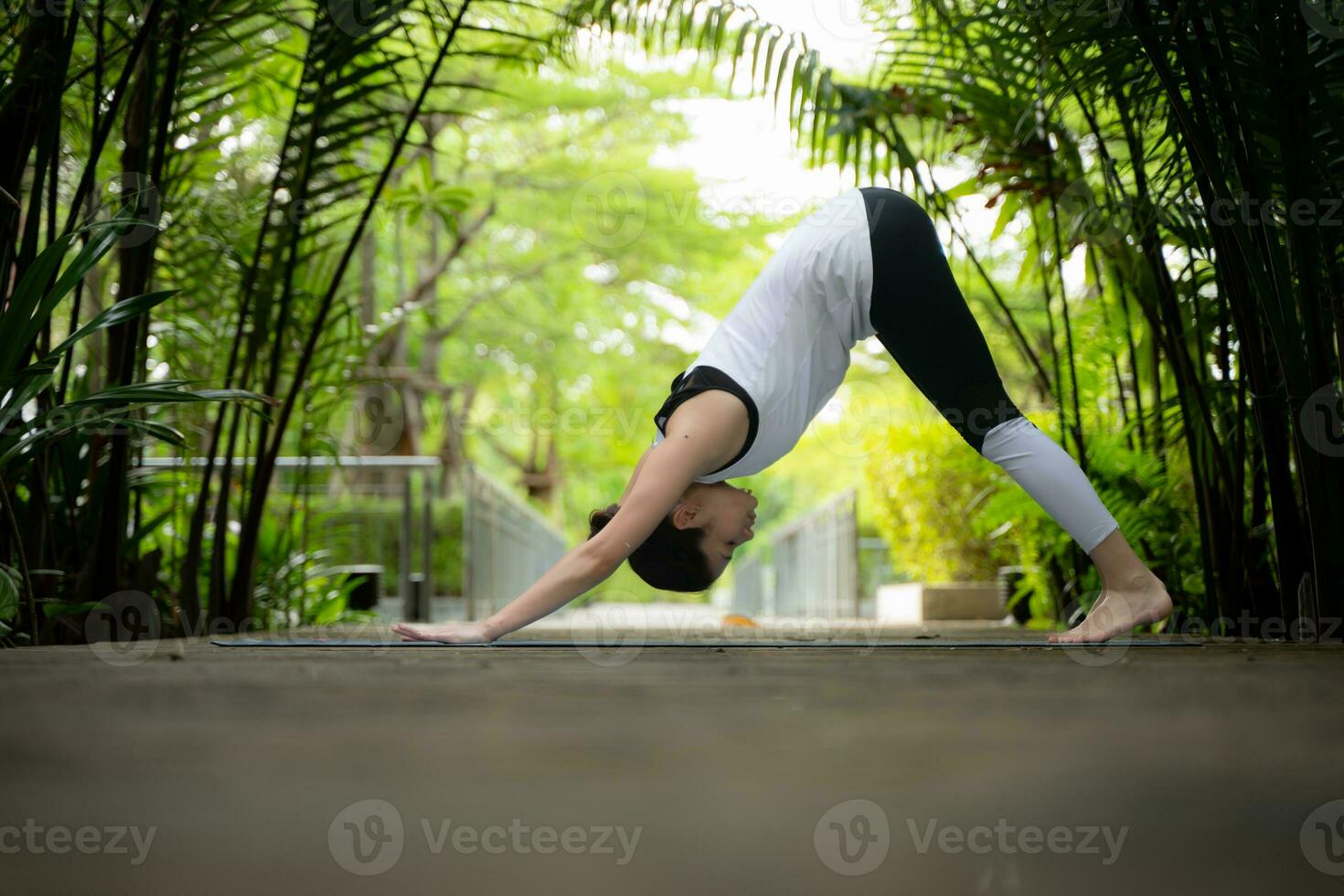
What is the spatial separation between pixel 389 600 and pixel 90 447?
14.4ft

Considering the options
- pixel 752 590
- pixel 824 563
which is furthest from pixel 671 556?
pixel 752 590

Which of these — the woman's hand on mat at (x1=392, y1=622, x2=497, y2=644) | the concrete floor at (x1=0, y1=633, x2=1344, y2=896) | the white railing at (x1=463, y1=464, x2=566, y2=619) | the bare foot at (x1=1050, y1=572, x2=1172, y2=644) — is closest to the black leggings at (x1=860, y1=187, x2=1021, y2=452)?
the bare foot at (x1=1050, y1=572, x2=1172, y2=644)

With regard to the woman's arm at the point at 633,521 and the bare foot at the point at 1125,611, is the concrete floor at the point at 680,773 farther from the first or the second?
the bare foot at the point at 1125,611

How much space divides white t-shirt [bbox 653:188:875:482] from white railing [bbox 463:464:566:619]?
4.87 metres

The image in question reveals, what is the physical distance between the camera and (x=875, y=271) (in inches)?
73.6

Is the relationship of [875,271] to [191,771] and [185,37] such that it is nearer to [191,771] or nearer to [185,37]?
[191,771]

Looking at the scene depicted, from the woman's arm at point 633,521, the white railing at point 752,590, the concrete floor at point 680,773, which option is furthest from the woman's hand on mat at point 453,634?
the white railing at point 752,590

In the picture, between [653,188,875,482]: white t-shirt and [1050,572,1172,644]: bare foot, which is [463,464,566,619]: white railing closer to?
[653,188,875,482]: white t-shirt

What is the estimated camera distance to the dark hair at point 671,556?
200 centimetres

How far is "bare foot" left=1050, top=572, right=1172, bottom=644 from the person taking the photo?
178cm

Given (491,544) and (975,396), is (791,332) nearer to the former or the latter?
(975,396)

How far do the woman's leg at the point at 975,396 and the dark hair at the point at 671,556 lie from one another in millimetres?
499

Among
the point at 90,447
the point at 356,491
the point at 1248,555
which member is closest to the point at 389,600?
the point at 356,491

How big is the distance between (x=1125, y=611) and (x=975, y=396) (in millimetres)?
420
